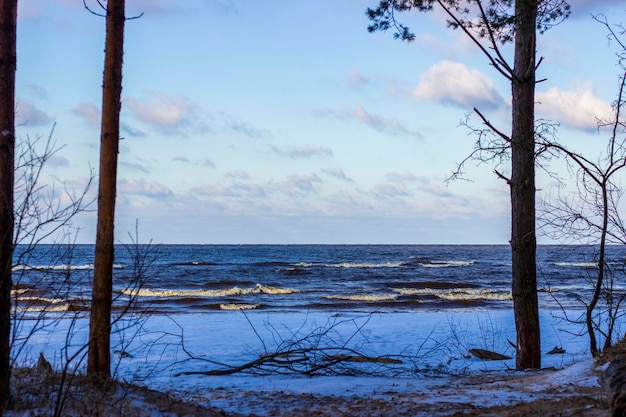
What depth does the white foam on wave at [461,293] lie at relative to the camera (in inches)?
1055

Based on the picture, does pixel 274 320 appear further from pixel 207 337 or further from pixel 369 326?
pixel 207 337

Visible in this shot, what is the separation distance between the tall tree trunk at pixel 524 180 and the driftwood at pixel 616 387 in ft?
12.2

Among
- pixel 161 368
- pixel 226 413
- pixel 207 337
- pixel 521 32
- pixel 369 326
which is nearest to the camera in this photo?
pixel 226 413

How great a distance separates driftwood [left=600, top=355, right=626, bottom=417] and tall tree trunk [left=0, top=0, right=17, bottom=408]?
4.67 meters

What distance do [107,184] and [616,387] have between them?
505cm

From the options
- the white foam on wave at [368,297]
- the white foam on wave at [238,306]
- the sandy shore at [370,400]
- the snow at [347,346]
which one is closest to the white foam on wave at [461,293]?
the white foam on wave at [368,297]

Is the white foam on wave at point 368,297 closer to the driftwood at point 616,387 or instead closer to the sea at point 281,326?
the sea at point 281,326

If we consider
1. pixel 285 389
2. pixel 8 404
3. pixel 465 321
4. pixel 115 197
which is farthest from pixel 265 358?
pixel 465 321

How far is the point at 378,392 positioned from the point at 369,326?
861cm

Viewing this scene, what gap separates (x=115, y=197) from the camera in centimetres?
662

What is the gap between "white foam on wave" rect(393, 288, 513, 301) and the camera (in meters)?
26.8

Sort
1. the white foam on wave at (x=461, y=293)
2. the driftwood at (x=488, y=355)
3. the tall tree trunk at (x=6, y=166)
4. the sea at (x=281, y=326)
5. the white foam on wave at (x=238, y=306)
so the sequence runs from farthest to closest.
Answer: the white foam on wave at (x=461, y=293)
the white foam on wave at (x=238, y=306)
the driftwood at (x=488, y=355)
the sea at (x=281, y=326)
the tall tree trunk at (x=6, y=166)

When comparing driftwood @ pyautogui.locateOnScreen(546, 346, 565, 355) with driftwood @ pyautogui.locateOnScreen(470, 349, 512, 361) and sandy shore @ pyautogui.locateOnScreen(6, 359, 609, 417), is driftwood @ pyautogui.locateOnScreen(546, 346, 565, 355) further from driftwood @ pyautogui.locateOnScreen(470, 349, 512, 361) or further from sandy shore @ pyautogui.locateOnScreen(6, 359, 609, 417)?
sandy shore @ pyautogui.locateOnScreen(6, 359, 609, 417)

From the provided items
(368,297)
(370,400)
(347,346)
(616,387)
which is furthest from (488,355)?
(368,297)
